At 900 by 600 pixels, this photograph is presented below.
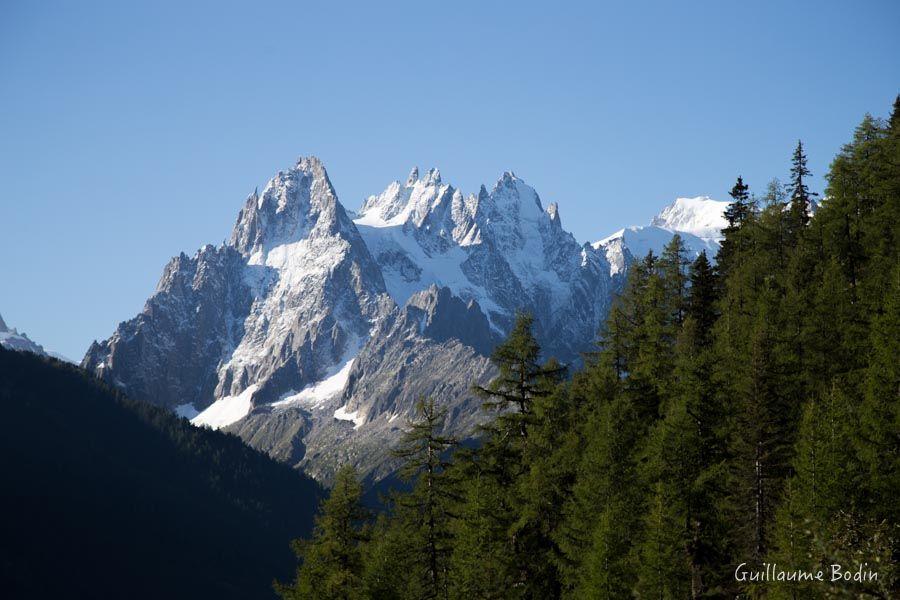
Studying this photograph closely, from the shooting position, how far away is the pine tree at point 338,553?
48.9m

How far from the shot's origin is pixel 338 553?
49.8 m

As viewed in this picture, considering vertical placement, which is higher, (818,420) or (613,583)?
(818,420)

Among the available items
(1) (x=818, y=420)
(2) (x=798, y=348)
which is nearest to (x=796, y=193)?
(2) (x=798, y=348)

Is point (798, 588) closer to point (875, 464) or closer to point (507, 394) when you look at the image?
point (875, 464)

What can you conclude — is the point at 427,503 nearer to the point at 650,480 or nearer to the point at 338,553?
the point at 338,553

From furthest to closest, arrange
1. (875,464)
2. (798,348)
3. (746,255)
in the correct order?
(746,255) → (798,348) → (875,464)

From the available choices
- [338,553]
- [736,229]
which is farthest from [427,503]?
[736,229]

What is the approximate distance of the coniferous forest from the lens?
42438 millimetres

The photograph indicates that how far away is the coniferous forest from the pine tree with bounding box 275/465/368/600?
10cm

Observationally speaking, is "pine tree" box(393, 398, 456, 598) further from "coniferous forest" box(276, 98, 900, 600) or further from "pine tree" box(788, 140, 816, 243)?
"pine tree" box(788, 140, 816, 243)

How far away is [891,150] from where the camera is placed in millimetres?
78188

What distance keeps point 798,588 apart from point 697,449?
1172cm

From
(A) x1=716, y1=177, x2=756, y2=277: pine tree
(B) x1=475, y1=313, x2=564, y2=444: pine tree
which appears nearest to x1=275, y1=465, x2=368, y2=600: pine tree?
(B) x1=475, y1=313, x2=564, y2=444: pine tree

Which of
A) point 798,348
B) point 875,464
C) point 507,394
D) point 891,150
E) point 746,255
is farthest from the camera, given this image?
point 746,255
